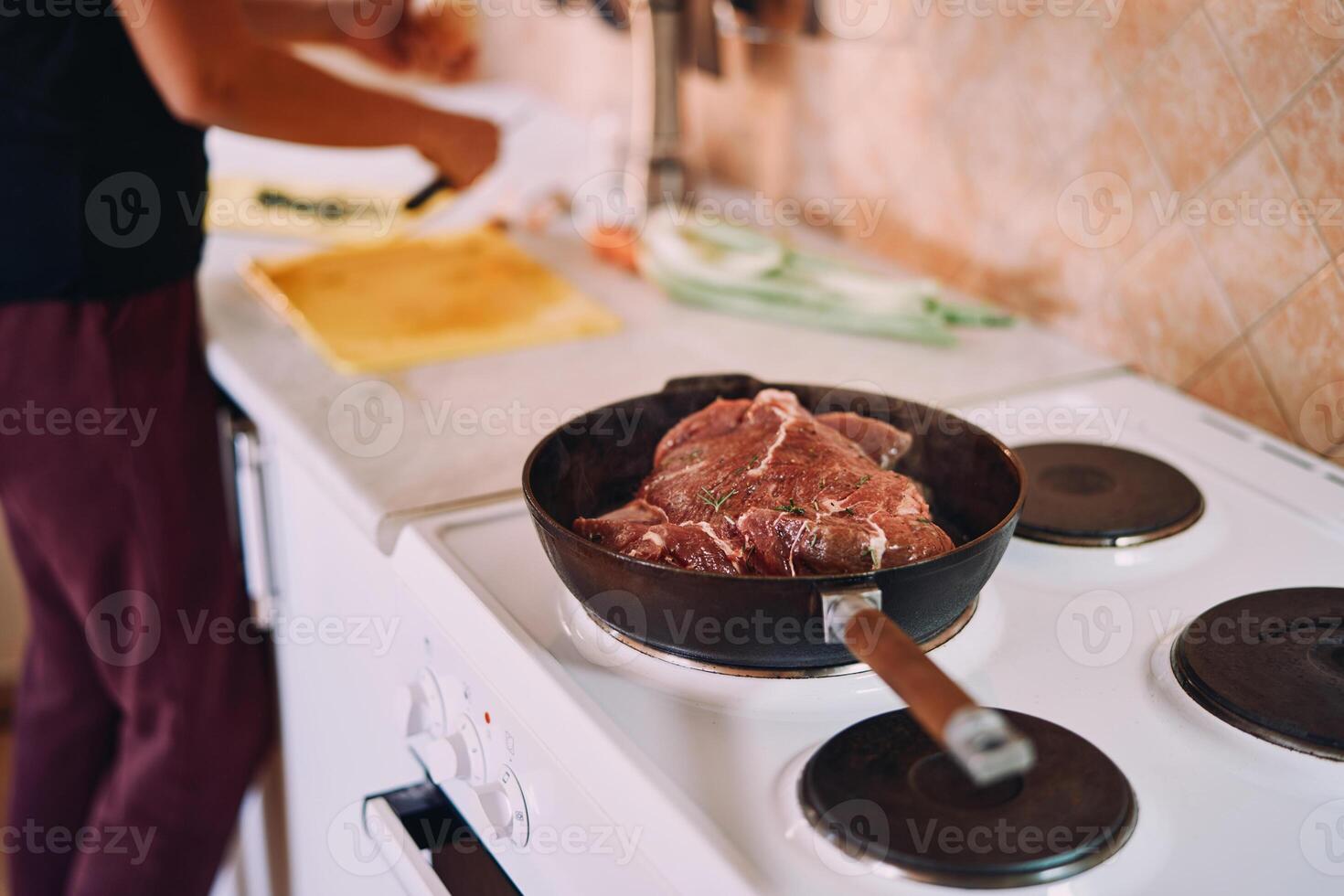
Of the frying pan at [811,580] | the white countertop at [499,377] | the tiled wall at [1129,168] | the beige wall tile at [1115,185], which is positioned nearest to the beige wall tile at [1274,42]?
the tiled wall at [1129,168]

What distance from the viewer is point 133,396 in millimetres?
1122

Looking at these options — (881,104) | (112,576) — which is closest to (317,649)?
(112,576)

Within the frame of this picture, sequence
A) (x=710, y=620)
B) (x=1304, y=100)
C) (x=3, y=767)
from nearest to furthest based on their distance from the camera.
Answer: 1. (x=710, y=620)
2. (x=1304, y=100)
3. (x=3, y=767)

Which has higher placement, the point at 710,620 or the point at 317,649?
the point at 710,620

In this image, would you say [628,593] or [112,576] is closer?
[628,593]

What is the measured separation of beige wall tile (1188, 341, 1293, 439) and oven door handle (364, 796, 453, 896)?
0.76m

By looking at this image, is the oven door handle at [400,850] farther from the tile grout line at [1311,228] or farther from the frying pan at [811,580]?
the tile grout line at [1311,228]

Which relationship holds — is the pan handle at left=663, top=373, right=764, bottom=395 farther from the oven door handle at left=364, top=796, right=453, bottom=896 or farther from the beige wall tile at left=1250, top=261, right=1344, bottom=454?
the beige wall tile at left=1250, top=261, right=1344, bottom=454

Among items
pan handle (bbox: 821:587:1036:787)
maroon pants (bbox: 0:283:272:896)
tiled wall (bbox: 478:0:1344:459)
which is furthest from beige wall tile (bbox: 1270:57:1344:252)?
maroon pants (bbox: 0:283:272:896)

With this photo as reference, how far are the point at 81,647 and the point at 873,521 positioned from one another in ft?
3.23

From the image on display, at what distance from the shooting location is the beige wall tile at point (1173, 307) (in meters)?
1.06

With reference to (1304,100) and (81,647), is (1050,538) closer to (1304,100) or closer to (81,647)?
(1304,100)

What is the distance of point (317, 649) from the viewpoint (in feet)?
3.49

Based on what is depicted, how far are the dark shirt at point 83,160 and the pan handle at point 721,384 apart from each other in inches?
21.1
